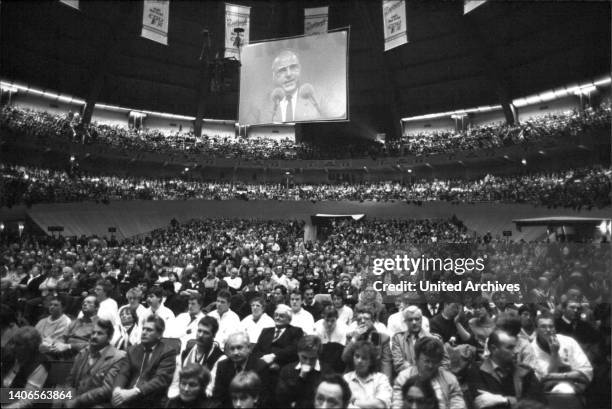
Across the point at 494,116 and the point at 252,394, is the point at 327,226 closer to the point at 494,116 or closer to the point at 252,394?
the point at 494,116

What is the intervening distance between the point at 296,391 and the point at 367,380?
2.21 feet

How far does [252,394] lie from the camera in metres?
3.51

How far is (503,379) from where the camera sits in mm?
3922

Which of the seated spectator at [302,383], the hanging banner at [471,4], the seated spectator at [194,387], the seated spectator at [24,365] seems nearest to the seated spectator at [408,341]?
the seated spectator at [302,383]

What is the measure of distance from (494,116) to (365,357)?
36304mm

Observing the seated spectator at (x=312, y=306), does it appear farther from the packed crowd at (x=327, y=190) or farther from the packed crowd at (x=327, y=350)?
the packed crowd at (x=327, y=190)

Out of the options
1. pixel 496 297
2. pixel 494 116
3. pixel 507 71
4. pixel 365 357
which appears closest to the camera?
pixel 365 357

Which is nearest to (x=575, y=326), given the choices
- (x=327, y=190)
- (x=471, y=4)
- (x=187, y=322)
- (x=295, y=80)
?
(x=187, y=322)

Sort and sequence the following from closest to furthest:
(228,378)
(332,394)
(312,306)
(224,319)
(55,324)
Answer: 1. (332,394)
2. (228,378)
3. (55,324)
4. (224,319)
5. (312,306)

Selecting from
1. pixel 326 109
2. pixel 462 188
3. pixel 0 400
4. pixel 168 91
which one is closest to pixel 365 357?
pixel 0 400

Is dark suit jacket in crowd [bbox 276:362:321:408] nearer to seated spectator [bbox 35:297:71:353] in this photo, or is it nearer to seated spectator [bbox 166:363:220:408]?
seated spectator [bbox 166:363:220:408]

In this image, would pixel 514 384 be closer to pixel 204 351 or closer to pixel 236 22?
pixel 204 351

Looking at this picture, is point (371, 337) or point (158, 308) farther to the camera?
point (158, 308)

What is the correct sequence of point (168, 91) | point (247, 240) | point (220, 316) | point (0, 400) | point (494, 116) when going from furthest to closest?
point (168, 91), point (494, 116), point (247, 240), point (220, 316), point (0, 400)
